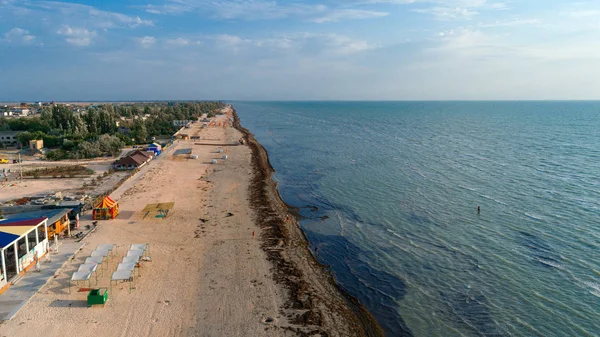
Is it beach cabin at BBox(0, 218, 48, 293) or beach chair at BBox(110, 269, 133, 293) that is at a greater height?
beach cabin at BBox(0, 218, 48, 293)

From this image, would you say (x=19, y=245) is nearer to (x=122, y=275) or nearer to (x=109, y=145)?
(x=122, y=275)

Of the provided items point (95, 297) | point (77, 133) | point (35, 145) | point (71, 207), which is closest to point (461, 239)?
point (95, 297)

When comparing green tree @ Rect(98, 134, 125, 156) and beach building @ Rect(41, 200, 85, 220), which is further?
green tree @ Rect(98, 134, 125, 156)

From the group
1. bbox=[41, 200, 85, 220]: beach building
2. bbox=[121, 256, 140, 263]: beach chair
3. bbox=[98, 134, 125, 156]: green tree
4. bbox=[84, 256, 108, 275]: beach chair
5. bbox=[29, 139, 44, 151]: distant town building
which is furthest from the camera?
bbox=[98, 134, 125, 156]: green tree

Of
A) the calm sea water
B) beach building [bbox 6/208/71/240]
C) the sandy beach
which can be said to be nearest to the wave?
the calm sea water

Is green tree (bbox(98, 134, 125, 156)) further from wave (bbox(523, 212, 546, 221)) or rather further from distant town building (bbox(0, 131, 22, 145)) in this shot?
wave (bbox(523, 212, 546, 221))

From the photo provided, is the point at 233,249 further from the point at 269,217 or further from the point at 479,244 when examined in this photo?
the point at 479,244

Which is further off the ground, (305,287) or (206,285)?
(206,285)
